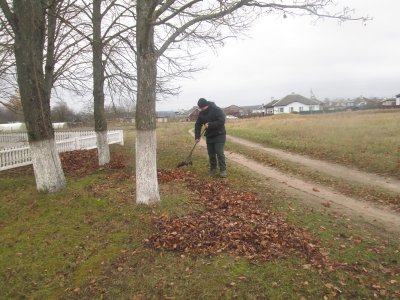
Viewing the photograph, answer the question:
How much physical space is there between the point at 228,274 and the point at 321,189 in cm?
500

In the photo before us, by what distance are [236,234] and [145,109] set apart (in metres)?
2.90

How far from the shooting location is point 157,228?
5.86m

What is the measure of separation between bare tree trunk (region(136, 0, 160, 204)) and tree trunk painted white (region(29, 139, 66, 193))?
257cm

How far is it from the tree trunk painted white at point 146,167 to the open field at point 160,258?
0.23m

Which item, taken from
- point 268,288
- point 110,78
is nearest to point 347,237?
point 268,288

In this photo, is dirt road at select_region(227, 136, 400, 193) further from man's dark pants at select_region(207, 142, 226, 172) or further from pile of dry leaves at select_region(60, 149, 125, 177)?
pile of dry leaves at select_region(60, 149, 125, 177)

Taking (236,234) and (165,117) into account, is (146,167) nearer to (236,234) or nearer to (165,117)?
(236,234)

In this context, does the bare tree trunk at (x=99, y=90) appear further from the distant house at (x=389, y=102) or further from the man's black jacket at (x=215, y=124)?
the distant house at (x=389, y=102)

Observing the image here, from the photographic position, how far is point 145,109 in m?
6.59

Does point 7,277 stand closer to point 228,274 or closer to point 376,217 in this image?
point 228,274

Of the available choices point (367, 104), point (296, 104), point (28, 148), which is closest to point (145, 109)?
point (28, 148)

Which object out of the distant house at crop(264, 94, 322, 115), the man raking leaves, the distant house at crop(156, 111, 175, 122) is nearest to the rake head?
the man raking leaves

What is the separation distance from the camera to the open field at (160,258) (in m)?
4.21

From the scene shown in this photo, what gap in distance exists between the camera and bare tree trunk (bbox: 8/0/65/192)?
750 cm
